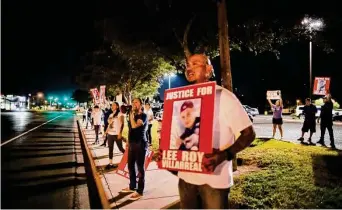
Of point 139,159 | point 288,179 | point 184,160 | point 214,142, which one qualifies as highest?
point 214,142

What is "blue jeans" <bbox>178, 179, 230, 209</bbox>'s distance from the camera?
10.0 ft

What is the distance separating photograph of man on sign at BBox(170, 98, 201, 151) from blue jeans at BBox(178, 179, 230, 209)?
0.32 meters

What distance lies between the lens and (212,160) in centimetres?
298

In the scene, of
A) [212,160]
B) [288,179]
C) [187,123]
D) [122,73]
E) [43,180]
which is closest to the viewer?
[212,160]

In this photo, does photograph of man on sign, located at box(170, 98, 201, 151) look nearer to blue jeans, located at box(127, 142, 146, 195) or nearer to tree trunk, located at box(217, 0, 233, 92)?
blue jeans, located at box(127, 142, 146, 195)

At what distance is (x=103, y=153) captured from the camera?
14.1 metres

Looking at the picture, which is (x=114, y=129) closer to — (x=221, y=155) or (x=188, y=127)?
(x=188, y=127)

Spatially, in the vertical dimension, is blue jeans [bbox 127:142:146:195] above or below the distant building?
below

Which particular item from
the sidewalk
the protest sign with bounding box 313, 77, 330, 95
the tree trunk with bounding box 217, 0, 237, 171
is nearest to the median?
the sidewalk

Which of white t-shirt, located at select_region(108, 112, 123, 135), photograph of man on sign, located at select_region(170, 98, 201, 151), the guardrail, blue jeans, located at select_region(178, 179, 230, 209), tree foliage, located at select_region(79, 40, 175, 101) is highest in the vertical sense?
tree foliage, located at select_region(79, 40, 175, 101)

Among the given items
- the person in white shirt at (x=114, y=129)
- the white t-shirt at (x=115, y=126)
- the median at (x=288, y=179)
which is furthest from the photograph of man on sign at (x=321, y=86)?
the white t-shirt at (x=115, y=126)

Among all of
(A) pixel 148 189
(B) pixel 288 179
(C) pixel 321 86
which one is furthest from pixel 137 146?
(C) pixel 321 86

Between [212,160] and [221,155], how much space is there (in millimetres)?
88

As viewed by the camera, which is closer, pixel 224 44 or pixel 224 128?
pixel 224 128
